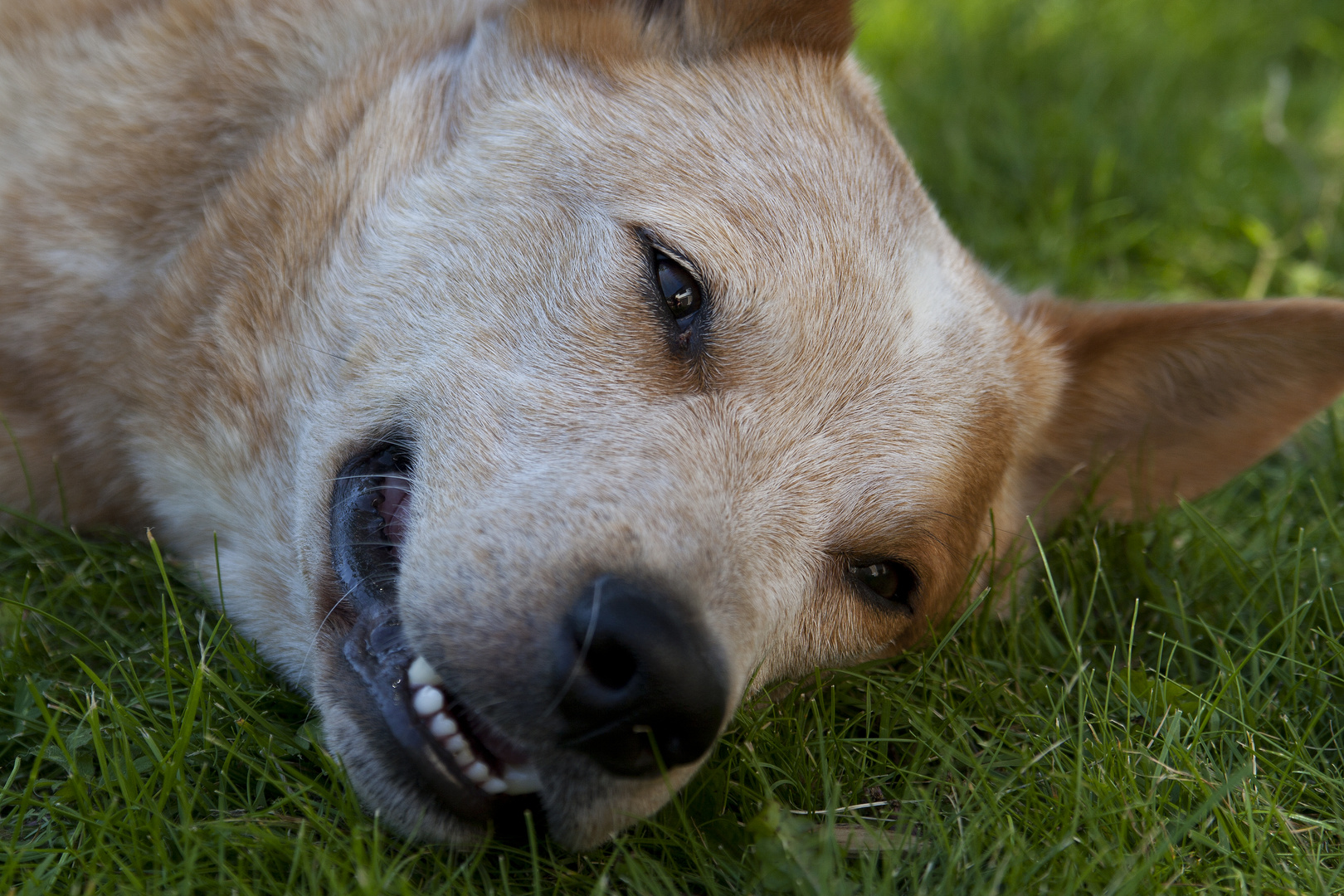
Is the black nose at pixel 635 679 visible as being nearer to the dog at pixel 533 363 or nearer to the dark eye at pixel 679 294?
the dog at pixel 533 363

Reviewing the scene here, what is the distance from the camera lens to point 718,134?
245 cm

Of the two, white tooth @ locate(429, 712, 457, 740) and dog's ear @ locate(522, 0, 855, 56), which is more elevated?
dog's ear @ locate(522, 0, 855, 56)

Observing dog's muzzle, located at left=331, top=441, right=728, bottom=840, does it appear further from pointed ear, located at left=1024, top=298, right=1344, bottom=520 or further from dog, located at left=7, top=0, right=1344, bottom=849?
pointed ear, located at left=1024, top=298, right=1344, bottom=520

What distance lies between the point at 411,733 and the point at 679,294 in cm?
99

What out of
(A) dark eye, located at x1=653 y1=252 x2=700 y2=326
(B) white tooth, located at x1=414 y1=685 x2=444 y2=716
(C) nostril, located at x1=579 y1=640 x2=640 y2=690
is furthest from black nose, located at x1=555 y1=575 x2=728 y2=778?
(A) dark eye, located at x1=653 y1=252 x2=700 y2=326

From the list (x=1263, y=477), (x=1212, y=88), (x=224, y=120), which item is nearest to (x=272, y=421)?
(x=224, y=120)

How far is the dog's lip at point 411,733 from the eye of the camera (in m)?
1.89

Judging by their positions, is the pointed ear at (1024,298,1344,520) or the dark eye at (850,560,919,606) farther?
the pointed ear at (1024,298,1344,520)

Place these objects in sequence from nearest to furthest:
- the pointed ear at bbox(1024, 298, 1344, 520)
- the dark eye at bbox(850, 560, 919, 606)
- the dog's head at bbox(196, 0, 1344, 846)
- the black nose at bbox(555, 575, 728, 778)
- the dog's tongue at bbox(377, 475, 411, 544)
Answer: the black nose at bbox(555, 575, 728, 778) → the dog's head at bbox(196, 0, 1344, 846) → the dog's tongue at bbox(377, 475, 411, 544) → the dark eye at bbox(850, 560, 919, 606) → the pointed ear at bbox(1024, 298, 1344, 520)

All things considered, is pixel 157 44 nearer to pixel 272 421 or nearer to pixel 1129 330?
pixel 272 421

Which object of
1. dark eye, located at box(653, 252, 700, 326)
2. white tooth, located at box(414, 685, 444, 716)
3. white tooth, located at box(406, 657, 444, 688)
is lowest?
white tooth, located at box(414, 685, 444, 716)

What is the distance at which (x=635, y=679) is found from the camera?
1.71m

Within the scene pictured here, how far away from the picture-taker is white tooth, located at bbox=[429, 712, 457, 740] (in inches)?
74.9

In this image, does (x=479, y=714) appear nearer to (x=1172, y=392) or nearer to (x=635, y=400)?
(x=635, y=400)
